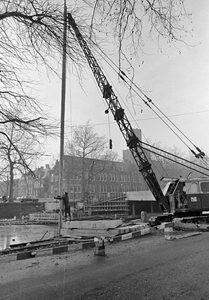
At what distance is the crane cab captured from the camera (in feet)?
49.7

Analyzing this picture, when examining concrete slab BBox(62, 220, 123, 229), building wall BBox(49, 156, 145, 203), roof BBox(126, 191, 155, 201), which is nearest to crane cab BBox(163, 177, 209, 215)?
concrete slab BBox(62, 220, 123, 229)

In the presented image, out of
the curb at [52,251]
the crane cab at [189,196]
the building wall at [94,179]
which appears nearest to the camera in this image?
the curb at [52,251]

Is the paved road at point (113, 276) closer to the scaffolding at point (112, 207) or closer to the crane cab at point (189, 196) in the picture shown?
the crane cab at point (189, 196)

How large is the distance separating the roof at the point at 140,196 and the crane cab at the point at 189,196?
44.3 feet

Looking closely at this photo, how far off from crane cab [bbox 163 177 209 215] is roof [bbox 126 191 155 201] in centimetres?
1350

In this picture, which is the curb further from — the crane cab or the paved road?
the crane cab

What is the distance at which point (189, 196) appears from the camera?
15.3m

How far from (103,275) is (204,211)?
1188cm

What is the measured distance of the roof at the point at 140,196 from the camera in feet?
97.9

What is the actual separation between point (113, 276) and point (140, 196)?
2583cm

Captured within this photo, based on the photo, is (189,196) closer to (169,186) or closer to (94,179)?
(169,186)

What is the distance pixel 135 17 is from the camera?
314cm

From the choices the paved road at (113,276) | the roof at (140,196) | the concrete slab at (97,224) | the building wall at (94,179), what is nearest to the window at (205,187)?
the concrete slab at (97,224)

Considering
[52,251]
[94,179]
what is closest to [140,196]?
[52,251]
